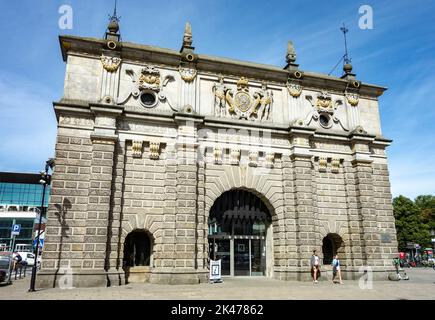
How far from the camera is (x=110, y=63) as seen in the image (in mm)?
20469

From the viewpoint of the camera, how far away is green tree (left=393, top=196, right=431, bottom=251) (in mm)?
57269

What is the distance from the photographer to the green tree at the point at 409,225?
5727 centimetres

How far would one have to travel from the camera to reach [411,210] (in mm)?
58750

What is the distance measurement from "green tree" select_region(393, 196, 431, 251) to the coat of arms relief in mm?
45838

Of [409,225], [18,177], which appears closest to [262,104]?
[409,225]

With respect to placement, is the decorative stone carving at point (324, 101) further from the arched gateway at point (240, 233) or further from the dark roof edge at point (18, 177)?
the dark roof edge at point (18, 177)

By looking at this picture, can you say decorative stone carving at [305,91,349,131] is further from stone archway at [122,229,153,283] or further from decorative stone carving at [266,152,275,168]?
stone archway at [122,229,153,283]

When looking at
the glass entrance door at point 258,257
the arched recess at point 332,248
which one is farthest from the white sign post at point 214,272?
the arched recess at point 332,248

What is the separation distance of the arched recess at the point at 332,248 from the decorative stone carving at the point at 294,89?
938cm

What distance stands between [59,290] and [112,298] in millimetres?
4195

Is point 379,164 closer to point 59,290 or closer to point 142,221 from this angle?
point 142,221

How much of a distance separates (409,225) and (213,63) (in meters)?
50.6
